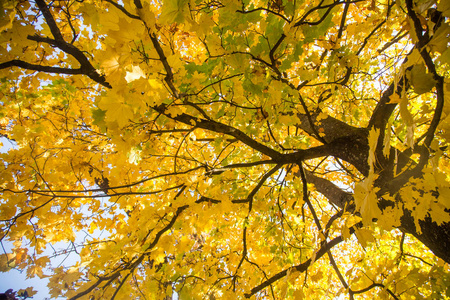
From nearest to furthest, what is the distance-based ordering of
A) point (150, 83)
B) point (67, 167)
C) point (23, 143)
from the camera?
point (150, 83) < point (67, 167) < point (23, 143)

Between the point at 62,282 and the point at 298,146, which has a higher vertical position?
the point at 298,146

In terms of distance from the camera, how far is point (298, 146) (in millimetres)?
2662

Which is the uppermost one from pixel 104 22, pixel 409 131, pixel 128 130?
pixel 128 130

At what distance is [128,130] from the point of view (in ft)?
5.59

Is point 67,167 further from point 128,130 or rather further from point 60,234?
point 128,130

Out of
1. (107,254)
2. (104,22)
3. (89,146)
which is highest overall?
(89,146)

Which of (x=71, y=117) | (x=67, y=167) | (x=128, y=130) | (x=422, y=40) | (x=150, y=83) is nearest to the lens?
(x=422, y=40)

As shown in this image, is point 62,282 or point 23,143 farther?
point 23,143

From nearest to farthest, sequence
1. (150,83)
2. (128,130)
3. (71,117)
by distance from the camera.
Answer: (150,83) → (128,130) → (71,117)

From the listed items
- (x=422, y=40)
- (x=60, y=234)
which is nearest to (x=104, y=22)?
(x=422, y=40)

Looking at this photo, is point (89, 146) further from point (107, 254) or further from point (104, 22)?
point (104, 22)

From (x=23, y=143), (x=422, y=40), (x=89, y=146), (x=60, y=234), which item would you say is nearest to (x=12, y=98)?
(x=23, y=143)

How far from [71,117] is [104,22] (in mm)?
2637

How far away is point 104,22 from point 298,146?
2337 millimetres
